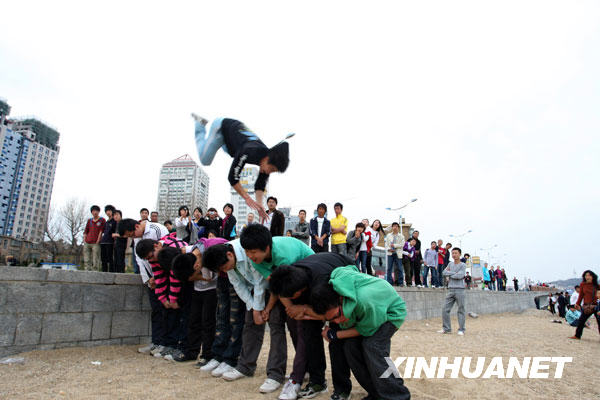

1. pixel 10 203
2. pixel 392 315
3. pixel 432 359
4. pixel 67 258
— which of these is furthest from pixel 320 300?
pixel 10 203

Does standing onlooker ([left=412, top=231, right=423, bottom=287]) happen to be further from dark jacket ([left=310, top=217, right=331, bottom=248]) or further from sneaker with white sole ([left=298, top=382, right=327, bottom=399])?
sneaker with white sole ([left=298, top=382, right=327, bottom=399])

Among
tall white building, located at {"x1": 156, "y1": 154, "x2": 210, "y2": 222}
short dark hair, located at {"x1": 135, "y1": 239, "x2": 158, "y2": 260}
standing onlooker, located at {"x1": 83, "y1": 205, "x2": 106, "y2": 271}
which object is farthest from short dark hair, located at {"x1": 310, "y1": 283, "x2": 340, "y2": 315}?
tall white building, located at {"x1": 156, "y1": 154, "x2": 210, "y2": 222}

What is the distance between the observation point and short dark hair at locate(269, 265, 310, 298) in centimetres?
301

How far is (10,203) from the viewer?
91.0 meters

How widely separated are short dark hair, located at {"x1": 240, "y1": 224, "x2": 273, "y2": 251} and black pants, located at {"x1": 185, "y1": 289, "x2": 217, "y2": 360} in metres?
1.80

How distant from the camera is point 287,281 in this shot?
9.89 feet

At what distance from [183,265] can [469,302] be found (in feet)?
61.6

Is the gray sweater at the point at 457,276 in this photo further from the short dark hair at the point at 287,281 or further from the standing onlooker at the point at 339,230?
the short dark hair at the point at 287,281

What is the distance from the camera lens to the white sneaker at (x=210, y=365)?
450cm

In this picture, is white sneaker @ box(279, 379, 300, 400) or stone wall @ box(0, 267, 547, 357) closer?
white sneaker @ box(279, 379, 300, 400)

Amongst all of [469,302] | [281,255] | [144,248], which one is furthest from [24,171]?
[281,255]

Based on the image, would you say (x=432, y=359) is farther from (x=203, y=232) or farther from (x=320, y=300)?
(x=203, y=232)

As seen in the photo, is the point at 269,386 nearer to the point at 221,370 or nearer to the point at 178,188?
the point at 221,370

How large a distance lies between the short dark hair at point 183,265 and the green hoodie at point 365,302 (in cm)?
193
